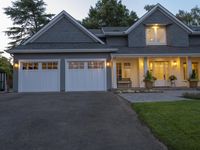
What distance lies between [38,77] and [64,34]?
4089 millimetres

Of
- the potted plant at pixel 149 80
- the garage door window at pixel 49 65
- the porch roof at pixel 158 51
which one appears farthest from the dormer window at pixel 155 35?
the garage door window at pixel 49 65

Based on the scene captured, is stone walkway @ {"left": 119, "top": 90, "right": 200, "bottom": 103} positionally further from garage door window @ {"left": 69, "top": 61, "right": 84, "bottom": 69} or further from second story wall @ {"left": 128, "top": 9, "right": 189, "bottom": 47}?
second story wall @ {"left": 128, "top": 9, "right": 189, "bottom": 47}

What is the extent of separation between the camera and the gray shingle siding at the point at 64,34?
1786cm

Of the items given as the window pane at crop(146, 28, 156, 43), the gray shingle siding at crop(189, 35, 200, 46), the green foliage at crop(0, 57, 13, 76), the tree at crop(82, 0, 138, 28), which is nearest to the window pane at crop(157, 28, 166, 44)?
the window pane at crop(146, 28, 156, 43)

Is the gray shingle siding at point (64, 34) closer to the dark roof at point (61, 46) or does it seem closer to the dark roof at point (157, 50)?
the dark roof at point (61, 46)

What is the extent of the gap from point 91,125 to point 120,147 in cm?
174

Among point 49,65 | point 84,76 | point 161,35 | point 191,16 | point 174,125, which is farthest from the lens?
point 191,16

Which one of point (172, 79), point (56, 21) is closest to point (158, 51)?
point (172, 79)

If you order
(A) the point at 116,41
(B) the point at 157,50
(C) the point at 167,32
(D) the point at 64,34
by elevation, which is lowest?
(B) the point at 157,50

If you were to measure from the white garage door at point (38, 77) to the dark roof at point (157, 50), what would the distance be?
5.15 m

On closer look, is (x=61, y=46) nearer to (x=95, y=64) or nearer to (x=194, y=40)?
(x=95, y=64)

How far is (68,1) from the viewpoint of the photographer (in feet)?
72.7

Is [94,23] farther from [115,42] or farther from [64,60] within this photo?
[64,60]

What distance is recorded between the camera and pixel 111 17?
129ft
